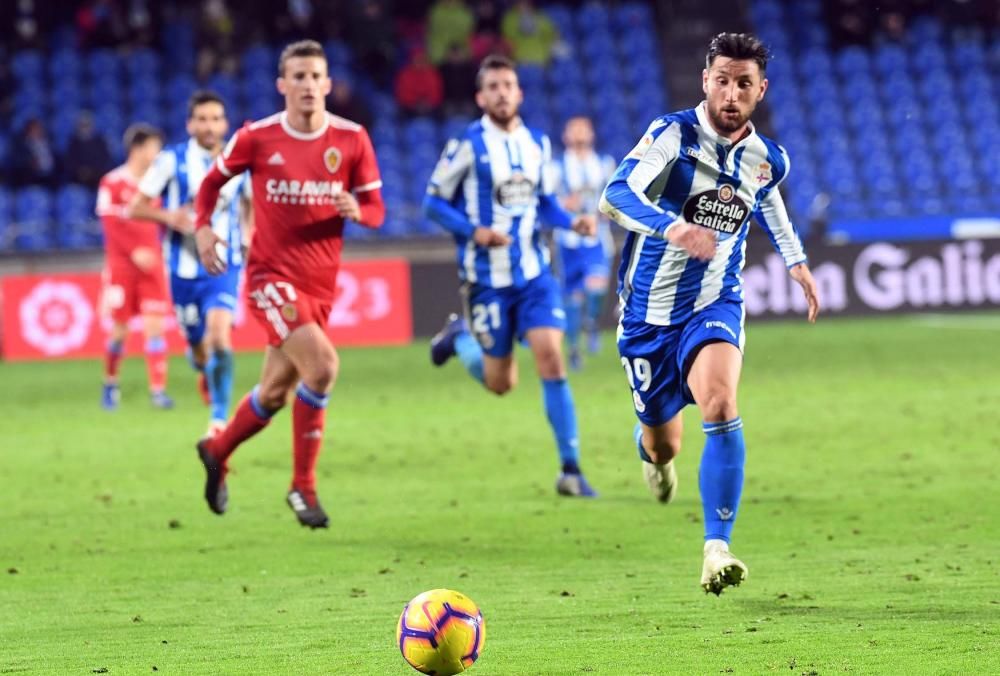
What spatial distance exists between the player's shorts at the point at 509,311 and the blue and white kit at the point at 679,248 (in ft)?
8.57

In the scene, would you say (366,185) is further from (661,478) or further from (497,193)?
(661,478)

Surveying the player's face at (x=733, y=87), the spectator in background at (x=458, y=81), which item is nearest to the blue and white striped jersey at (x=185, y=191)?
the player's face at (x=733, y=87)

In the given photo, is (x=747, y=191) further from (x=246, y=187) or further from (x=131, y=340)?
(x=131, y=340)

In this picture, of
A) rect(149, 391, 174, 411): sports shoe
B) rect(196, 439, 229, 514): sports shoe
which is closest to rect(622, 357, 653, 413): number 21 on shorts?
rect(196, 439, 229, 514): sports shoe

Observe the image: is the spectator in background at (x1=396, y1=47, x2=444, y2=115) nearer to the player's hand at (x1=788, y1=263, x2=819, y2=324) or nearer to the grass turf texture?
the grass turf texture

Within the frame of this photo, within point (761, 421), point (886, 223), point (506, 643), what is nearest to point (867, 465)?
point (761, 421)

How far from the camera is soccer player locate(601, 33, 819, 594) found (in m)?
6.04

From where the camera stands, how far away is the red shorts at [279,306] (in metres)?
7.91

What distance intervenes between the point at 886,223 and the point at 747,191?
17658 mm

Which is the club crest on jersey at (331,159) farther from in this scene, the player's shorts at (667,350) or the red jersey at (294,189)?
the player's shorts at (667,350)

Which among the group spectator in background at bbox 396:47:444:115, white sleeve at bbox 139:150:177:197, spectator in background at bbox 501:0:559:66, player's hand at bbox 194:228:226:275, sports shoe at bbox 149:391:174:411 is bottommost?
sports shoe at bbox 149:391:174:411

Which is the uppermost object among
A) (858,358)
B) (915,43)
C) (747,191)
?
(915,43)

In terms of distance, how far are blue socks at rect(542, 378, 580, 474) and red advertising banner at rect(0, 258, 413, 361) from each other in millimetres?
10129

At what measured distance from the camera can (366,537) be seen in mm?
7781
